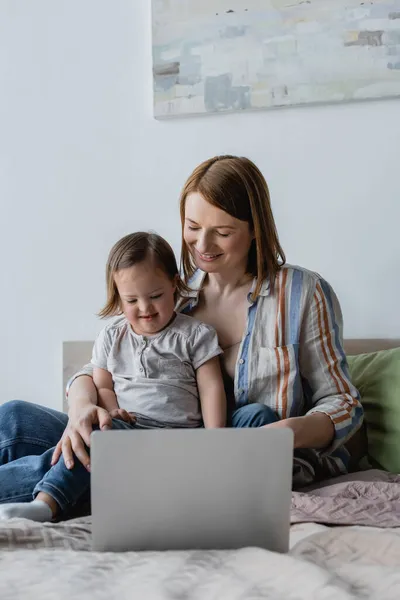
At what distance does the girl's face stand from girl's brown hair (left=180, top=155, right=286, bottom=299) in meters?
0.19

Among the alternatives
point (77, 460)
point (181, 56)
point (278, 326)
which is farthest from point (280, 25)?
point (77, 460)

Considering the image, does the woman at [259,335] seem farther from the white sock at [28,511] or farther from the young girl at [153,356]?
A: the white sock at [28,511]

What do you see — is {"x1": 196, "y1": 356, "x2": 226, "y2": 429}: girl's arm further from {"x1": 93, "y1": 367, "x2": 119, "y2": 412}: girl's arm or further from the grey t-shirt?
{"x1": 93, "y1": 367, "x2": 119, "y2": 412}: girl's arm

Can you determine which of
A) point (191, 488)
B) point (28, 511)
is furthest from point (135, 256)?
point (191, 488)

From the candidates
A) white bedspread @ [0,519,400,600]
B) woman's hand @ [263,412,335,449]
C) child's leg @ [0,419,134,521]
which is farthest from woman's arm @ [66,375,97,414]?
white bedspread @ [0,519,400,600]

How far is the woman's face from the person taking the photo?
5.79ft

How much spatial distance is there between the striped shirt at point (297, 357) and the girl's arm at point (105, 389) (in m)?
0.26

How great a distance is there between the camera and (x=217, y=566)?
40.5 inches

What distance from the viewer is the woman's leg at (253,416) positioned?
5.43 feet

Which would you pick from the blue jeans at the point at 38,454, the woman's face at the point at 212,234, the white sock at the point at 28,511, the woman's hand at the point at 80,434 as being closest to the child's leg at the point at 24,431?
the blue jeans at the point at 38,454

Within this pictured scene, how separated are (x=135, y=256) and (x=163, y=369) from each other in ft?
0.81

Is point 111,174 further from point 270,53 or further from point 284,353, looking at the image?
point 284,353

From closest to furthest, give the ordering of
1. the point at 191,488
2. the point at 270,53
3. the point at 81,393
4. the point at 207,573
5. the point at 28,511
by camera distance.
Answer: the point at 207,573, the point at 191,488, the point at 28,511, the point at 81,393, the point at 270,53

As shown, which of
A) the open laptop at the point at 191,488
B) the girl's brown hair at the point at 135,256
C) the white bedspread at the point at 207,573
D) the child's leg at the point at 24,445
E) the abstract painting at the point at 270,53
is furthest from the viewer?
the abstract painting at the point at 270,53
